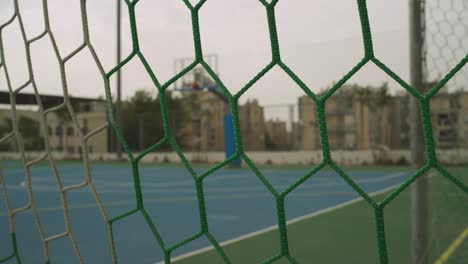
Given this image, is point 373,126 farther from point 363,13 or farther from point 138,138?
point 363,13

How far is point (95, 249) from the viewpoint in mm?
2924

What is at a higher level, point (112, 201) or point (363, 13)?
point (363, 13)

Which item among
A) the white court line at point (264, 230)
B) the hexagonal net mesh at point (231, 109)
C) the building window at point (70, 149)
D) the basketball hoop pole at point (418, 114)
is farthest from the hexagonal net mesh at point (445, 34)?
the building window at point (70, 149)

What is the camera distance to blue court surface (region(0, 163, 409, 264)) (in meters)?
2.93

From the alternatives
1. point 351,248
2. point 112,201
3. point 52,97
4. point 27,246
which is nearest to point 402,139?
point 112,201

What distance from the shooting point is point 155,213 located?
4430mm

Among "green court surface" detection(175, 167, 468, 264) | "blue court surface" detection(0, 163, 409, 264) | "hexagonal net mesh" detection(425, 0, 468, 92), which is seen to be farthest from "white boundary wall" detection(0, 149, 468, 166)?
"hexagonal net mesh" detection(425, 0, 468, 92)

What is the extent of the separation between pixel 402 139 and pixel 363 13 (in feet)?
33.9

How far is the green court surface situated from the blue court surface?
26 centimetres

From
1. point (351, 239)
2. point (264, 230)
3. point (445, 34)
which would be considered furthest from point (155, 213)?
point (445, 34)

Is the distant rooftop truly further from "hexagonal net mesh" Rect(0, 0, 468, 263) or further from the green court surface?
the green court surface

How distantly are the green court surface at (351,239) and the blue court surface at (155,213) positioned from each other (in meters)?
0.26

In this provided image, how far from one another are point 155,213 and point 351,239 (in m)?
2.01

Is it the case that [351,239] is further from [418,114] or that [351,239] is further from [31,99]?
[31,99]
